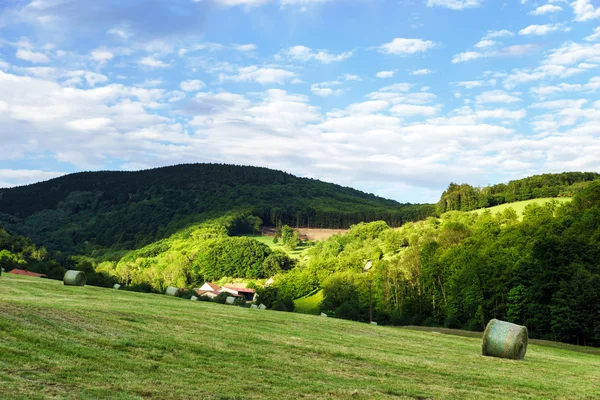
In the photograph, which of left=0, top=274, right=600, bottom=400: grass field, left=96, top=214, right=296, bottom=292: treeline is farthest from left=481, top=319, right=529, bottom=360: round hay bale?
left=96, top=214, right=296, bottom=292: treeline

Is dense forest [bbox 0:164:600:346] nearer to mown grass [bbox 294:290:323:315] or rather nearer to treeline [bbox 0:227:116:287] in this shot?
treeline [bbox 0:227:116:287]

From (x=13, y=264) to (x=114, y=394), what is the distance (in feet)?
291

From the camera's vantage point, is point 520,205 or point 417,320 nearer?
point 417,320

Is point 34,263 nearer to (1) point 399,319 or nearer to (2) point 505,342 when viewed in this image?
(1) point 399,319

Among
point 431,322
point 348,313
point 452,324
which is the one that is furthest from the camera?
point 348,313

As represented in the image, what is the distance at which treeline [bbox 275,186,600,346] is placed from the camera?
58875 mm

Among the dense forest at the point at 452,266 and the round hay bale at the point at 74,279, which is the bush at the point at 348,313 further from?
the round hay bale at the point at 74,279

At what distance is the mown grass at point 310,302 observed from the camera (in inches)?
4779

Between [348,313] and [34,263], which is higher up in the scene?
[34,263]

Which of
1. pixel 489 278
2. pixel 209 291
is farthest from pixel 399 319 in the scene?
pixel 209 291

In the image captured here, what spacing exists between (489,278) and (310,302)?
6026 cm

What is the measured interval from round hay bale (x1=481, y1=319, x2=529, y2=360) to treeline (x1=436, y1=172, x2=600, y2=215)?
141m

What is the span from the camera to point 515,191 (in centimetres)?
16912

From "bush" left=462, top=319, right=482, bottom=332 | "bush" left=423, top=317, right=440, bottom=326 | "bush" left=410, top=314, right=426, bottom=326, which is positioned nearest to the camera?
"bush" left=462, top=319, right=482, bottom=332
